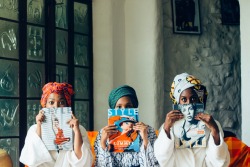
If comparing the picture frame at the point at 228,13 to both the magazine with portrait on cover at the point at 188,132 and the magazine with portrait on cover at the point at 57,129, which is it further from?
the magazine with portrait on cover at the point at 57,129

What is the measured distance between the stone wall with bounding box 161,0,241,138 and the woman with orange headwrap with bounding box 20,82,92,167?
11.5 feet

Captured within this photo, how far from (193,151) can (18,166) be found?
2133mm

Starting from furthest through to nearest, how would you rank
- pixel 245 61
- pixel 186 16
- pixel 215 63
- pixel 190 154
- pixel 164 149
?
pixel 215 63
pixel 186 16
pixel 245 61
pixel 190 154
pixel 164 149

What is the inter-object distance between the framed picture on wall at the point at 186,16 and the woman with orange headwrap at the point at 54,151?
3.43 m

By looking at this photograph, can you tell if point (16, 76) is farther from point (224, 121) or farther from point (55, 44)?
point (224, 121)

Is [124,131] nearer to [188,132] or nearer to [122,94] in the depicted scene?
[122,94]

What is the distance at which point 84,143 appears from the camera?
374 cm

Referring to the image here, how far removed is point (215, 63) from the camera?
7160 mm

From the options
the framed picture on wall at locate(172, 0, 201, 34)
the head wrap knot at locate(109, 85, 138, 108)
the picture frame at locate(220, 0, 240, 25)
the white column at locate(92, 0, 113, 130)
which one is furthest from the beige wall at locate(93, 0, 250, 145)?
the head wrap knot at locate(109, 85, 138, 108)

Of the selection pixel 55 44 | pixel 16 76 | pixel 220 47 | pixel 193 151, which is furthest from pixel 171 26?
pixel 193 151

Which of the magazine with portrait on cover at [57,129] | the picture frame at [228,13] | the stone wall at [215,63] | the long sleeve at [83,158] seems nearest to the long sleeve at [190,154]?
the long sleeve at [83,158]

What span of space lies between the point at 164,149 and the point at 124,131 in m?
0.27

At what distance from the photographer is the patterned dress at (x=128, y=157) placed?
12.0ft

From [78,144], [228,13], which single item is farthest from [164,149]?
[228,13]
